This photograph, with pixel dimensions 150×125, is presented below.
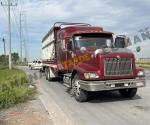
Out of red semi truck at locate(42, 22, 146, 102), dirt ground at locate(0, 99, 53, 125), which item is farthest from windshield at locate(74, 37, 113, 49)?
dirt ground at locate(0, 99, 53, 125)

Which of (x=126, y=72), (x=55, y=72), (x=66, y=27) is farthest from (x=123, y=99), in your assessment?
(x=55, y=72)

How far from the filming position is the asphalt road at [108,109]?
32.3 ft

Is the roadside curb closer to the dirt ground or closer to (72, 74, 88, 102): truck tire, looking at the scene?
the dirt ground

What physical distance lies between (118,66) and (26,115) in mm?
4069

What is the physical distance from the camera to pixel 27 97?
14766 millimetres

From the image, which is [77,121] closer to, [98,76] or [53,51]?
[98,76]

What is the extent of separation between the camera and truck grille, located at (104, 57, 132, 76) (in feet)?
43.2

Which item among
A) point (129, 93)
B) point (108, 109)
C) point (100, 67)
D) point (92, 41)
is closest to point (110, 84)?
point (100, 67)

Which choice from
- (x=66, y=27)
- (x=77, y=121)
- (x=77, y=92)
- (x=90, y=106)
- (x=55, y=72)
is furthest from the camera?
(x=55, y=72)

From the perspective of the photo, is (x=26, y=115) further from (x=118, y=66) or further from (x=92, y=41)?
(x=92, y=41)

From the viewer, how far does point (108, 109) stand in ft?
39.1

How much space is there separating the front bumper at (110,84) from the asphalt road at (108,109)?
57cm

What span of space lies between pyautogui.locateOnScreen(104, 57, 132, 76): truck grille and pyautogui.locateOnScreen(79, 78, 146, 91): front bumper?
0.29 metres

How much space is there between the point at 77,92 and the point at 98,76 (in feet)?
4.89
